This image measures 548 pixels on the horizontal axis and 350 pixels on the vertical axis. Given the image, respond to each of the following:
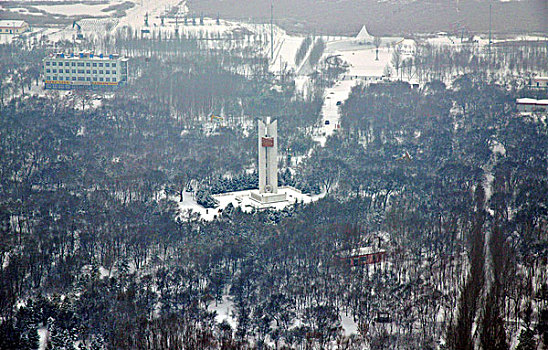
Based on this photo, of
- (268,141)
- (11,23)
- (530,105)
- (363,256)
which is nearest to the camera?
(363,256)

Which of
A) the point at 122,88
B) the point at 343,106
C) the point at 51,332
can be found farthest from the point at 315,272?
the point at 122,88

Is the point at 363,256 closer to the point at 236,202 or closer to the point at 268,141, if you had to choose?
the point at 268,141

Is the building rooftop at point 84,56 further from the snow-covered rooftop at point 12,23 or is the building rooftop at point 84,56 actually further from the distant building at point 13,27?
the snow-covered rooftop at point 12,23

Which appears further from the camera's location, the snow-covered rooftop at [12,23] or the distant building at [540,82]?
the snow-covered rooftop at [12,23]

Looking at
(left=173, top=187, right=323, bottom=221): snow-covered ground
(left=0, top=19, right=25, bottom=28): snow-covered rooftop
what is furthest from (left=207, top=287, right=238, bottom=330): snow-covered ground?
(left=0, top=19, right=25, bottom=28): snow-covered rooftop

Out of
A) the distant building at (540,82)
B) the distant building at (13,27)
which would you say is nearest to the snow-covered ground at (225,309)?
the distant building at (540,82)

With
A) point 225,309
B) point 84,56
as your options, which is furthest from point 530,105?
point 225,309

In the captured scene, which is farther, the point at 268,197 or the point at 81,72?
the point at 81,72

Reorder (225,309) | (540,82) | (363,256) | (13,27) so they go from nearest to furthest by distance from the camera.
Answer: (225,309) < (363,256) < (540,82) < (13,27)
